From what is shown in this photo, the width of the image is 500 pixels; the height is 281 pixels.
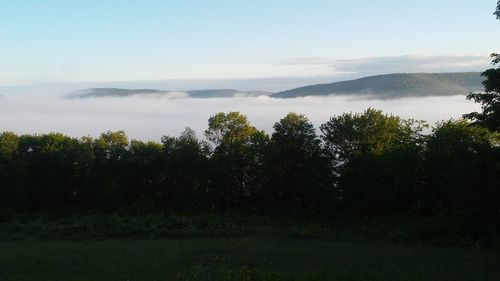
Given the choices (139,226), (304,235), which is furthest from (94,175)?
(304,235)

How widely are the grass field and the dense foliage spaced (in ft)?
25.8

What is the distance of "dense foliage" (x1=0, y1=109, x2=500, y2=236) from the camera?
4025cm

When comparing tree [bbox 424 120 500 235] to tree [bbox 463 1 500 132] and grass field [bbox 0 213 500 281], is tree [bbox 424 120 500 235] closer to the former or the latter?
tree [bbox 463 1 500 132]

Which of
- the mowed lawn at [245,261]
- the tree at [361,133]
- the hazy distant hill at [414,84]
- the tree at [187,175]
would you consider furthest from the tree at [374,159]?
the hazy distant hill at [414,84]

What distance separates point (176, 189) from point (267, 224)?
653 inches

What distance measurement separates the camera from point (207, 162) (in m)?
52.3

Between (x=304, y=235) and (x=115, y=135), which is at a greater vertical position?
(x=115, y=135)

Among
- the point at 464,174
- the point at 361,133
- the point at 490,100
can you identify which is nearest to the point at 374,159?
the point at 361,133

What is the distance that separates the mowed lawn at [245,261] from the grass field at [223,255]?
0.11ft

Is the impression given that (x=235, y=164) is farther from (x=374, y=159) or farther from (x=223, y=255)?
(x=223, y=255)

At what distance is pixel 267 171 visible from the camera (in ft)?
159

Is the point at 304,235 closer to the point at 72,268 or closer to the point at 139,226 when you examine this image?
the point at 139,226

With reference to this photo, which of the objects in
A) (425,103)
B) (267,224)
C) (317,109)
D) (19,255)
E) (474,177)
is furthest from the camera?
(317,109)

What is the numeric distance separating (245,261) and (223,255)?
2979 millimetres
